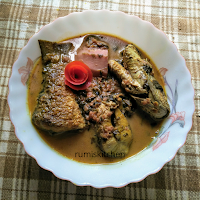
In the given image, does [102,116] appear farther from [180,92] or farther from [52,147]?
[180,92]

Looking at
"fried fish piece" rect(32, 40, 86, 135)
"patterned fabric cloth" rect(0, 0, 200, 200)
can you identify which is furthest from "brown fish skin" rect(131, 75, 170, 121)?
"fried fish piece" rect(32, 40, 86, 135)

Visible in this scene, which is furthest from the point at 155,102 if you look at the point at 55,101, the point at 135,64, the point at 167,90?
the point at 55,101

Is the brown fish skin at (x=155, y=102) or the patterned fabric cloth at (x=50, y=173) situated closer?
the brown fish skin at (x=155, y=102)

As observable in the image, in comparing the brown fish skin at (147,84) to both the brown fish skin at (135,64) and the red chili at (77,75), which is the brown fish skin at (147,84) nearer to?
the brown fish skin at (135,64)

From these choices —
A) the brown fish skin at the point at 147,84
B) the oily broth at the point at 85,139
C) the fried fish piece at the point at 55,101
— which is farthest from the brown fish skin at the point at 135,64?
the fried fish piece at the point at 55,101

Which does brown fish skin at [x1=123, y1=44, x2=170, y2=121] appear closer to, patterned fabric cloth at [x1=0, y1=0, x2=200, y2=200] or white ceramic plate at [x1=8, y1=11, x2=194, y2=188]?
white ceramic plate at [x1=8, y1=11, x2=194, y2=188]

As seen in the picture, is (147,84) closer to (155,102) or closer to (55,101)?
(155,102)
